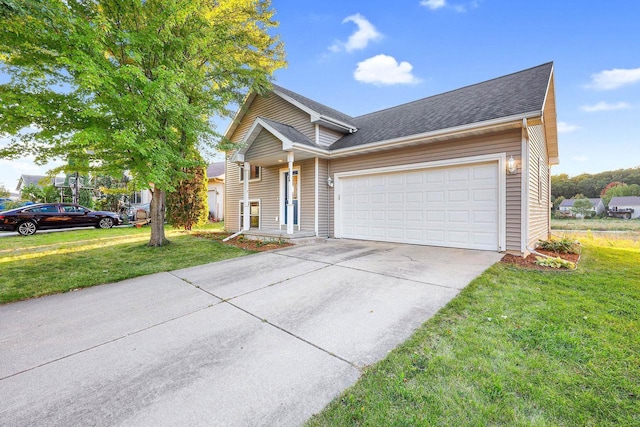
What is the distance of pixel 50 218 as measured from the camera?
12.5 metres

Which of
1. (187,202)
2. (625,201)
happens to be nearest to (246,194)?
(187,202)

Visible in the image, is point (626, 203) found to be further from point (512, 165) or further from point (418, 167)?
point (418, 167)

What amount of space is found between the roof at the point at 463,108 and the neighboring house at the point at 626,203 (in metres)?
66.3

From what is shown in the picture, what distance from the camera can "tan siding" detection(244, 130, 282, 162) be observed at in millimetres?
9117

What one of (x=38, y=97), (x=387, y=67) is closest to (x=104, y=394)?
(x=38, y=97)

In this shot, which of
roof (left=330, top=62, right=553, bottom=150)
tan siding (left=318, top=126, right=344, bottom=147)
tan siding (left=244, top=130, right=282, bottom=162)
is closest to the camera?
roof (left=330, top=62, right=553, bottom=150)

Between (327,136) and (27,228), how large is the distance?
1395cm

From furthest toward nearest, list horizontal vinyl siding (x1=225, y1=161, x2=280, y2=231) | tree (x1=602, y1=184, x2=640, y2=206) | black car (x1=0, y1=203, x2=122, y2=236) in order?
tree (x1=602, y1=184, x2=640, y2=206)
black car (x1=0, y1=203, x2=122, y2=236)
horizontal vinyl siding (x1=225, y1=161, x2=280, y2=231)

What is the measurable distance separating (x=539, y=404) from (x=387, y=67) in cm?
1670

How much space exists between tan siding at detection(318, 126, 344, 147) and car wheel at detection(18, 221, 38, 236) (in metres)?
13.5

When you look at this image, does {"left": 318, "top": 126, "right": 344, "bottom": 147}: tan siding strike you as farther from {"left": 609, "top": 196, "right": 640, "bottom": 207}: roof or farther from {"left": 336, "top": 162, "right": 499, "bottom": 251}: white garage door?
{"left": 609, "top": 196, "right": 640, "bottom": 207}: roof

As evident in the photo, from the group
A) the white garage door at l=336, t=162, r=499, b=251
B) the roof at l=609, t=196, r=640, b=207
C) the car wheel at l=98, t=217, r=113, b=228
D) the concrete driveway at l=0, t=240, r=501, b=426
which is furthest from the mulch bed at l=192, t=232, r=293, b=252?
the roof at l=609, t=196, r=640, b=207

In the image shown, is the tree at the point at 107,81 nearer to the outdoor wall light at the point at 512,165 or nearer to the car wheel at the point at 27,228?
the outdoor wall light at the point at 512,165

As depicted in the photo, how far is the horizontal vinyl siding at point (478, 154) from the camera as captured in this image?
6219 mm
